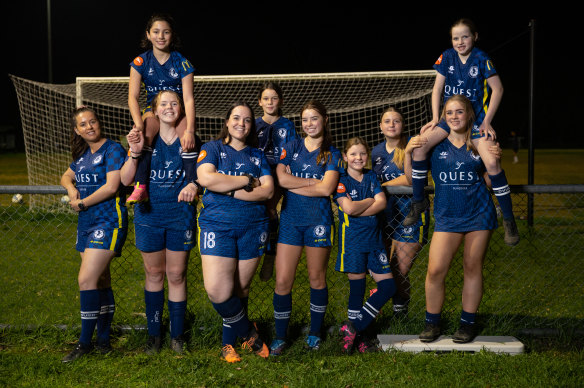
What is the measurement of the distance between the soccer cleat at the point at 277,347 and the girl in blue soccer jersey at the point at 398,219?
1.09 m

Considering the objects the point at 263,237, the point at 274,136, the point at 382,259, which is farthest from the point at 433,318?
the point at 274,136

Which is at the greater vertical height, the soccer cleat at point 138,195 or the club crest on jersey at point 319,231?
the soccer cleat at point 138,195

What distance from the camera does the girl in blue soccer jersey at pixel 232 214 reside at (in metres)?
3.80

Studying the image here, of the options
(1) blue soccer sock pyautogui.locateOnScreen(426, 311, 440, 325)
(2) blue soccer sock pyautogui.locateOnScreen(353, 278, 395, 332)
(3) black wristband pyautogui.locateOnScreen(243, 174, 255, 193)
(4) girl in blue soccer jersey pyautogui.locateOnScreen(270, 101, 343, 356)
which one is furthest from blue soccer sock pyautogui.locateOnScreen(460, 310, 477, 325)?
(3) black wristband pyautogui.locateOnScreen(243, 174, 255, 193)

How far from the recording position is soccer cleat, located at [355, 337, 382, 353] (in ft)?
13.8

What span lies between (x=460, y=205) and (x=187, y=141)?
2006mm

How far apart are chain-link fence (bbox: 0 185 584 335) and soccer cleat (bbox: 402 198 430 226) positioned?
0.71 meters

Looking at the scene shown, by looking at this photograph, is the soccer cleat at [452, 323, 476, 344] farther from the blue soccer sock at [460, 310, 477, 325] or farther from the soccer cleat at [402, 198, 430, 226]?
the soccer cleat at [402, 198, 430, 226]

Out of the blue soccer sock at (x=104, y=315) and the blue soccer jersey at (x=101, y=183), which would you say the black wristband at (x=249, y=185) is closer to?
the blue soccer jersey at (x=101, y=183)

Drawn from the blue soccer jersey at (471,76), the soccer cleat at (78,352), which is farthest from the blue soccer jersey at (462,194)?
the soccer cleat at (78,352)

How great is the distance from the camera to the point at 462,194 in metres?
3.94

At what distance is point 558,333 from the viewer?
4410 millimetres

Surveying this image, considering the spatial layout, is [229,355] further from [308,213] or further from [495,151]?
[495,151]

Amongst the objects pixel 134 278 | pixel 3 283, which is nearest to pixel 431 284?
pixel 134 278
